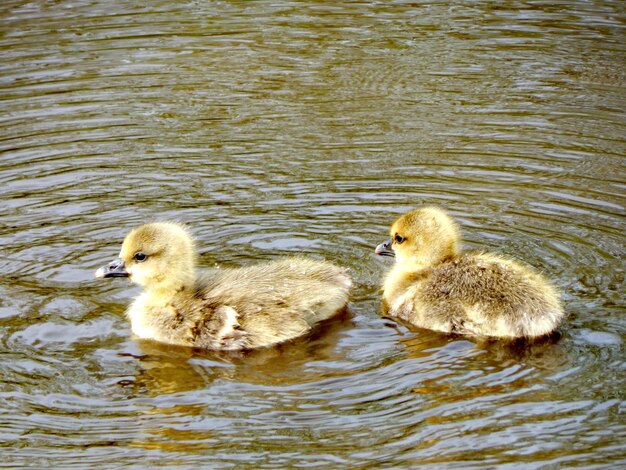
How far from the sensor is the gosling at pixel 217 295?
670 cm

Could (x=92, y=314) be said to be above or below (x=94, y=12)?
below

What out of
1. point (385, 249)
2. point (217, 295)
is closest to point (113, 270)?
point (217, 295)

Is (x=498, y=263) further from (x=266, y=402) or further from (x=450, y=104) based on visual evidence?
(x=450, y=104)

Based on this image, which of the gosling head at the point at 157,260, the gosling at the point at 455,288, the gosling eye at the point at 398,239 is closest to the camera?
the gosling at the point at 455,288

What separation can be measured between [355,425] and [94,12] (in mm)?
10032

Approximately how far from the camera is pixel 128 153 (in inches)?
387

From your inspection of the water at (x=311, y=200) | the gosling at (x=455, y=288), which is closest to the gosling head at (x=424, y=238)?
the gosling at (x=455, y=288)

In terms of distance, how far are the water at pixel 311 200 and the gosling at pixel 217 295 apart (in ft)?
0.49

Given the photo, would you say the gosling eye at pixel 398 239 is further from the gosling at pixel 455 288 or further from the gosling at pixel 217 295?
the gosling at pixel 217 295

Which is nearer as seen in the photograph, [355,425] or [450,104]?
[355,425]

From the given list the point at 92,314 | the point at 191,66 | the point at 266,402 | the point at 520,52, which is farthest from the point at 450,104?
the point at 266,402

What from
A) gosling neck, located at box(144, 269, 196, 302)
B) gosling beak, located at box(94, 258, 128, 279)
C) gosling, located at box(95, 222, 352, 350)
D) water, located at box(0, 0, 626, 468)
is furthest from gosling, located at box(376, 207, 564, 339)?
gosling beak, located at box(94, 258, 128, 279)

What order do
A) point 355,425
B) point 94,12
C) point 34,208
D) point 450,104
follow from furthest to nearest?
point 94,12 < point 450,104 < point 34,208 < point 355,425

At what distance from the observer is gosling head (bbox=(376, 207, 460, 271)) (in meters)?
7.16
